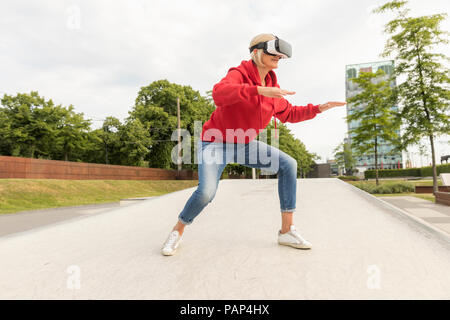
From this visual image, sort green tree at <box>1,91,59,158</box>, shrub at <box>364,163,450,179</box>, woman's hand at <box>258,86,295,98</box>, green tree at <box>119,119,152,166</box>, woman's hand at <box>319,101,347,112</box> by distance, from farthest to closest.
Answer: shrub at <box>364,163,450,179</box> < green tree at <box>119,119,152,166</box> < green tree at <box>1,91,59,158</box> < woman's hand at <box>319,101,347,112</box> < woman's hand at <box>258,86,295,98</box>

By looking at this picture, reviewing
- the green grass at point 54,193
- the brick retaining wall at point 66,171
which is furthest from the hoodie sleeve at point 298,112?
the brick retaining wall at point 66,171

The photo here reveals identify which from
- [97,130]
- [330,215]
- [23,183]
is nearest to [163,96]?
[97,130]

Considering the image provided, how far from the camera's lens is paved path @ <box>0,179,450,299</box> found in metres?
1.83

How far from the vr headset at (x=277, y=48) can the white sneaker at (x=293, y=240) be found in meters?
1.59

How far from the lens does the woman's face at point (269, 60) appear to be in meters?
2.52

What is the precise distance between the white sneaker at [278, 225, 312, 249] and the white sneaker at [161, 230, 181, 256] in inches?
38.5

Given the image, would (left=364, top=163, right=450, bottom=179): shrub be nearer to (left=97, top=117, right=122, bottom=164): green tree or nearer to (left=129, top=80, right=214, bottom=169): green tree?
(left=129, top=80, right=214, bottom=169): green tree

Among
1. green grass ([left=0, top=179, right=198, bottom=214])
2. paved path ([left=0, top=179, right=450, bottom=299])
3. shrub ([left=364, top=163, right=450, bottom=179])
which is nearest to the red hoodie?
paved path ([left=0, top=179, right=450, bottom=299])

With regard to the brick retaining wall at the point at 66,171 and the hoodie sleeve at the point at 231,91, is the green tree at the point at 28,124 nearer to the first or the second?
the brick retaining wall at the point at 66,171

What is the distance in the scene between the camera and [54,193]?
50.1 ft

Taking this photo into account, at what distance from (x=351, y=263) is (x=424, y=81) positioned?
16.7m
